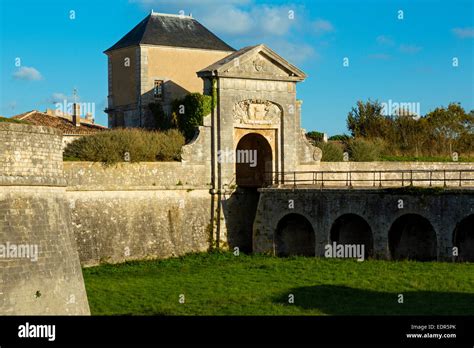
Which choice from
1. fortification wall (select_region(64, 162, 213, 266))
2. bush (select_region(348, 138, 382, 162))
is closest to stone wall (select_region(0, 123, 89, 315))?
fortification wall (select_region(64, 162, 213, 266))

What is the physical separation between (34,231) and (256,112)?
17833 millimetres

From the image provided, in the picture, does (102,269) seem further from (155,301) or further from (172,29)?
(172,29)

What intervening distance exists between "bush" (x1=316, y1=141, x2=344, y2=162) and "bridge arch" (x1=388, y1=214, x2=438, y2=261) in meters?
8.07

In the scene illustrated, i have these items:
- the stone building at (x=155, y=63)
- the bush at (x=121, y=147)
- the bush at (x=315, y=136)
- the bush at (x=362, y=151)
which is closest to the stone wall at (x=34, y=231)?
the bush at (x=121, y=147)

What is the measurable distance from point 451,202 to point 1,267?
639 inches

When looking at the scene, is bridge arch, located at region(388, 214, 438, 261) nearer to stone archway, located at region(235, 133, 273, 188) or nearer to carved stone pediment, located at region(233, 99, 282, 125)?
stone archway, located at region(235, 133, 273, 188)

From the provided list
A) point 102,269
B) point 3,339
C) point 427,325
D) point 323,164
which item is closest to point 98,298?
point 102,269

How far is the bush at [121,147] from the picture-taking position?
111ft

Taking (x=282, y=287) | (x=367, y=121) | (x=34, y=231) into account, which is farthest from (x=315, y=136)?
(x=34, y=231)

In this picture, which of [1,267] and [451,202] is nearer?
[1,267]

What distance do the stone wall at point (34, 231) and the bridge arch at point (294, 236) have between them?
1450 centimetres

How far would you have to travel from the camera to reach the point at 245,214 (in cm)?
3822

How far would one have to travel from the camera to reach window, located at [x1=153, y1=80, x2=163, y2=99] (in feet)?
133

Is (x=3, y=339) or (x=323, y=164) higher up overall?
(x=323, y=164)
